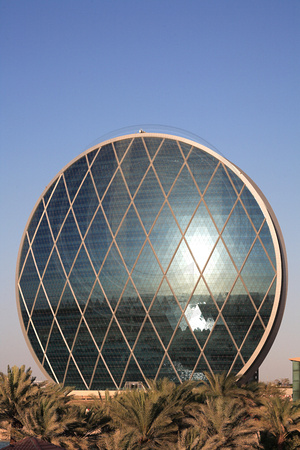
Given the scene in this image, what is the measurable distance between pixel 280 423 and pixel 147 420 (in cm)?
839

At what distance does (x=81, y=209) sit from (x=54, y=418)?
4791 cm

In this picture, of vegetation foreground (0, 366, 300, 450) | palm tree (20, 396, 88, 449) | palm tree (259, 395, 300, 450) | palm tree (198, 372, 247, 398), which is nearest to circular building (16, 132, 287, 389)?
palm tree (198, 372, 247, 398)

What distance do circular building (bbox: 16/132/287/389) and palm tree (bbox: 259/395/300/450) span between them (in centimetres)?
3138

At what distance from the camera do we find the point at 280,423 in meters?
42.0

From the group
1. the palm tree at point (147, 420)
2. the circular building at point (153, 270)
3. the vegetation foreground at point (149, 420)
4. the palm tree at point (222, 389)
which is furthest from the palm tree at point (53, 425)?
the circular building at point (153, 270)

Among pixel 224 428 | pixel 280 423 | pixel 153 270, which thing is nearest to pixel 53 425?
pixel 224 428

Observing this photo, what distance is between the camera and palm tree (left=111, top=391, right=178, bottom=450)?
1539 inches

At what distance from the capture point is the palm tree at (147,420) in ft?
128

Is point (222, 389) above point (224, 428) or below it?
above

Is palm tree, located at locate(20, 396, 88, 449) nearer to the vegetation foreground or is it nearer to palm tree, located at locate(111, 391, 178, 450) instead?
the vegetation foreground

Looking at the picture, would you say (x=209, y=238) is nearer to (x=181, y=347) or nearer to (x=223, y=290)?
(x=223, y=290)

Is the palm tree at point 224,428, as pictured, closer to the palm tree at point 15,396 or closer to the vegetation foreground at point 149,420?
the vegetation foreground at point 149,420

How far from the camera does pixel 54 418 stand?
37812 millimetres

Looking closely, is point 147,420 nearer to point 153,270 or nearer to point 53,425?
point 53,425
